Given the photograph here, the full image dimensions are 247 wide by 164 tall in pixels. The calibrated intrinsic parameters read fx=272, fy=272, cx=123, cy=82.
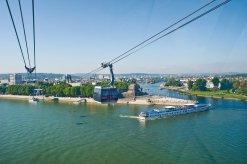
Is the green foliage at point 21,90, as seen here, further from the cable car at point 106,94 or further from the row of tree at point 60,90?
the cable car at point 106,94

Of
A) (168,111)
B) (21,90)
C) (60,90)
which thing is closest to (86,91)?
(60,90)

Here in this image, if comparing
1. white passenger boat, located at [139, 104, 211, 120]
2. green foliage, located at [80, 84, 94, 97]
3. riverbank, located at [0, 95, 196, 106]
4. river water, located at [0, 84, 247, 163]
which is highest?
green foliage, located at [80, 84, 94, 97]

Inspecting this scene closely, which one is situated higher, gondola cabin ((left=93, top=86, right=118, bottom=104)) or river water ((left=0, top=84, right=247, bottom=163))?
gondola cabin ((left=93, top=86, right=118, bottom=104))

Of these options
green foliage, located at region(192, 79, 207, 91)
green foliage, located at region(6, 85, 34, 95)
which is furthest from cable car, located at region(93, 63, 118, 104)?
green foliage, located at region(192, 79, 207, 91)

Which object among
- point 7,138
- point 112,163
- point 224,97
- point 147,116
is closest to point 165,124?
point 147,116

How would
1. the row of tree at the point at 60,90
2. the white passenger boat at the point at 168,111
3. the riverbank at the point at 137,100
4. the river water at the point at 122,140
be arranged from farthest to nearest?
the row of tree at the point at 60,90
the riverbank at the point at 137,100
the white passenger boat at the point at 168,111
the river water at the point at 122,140

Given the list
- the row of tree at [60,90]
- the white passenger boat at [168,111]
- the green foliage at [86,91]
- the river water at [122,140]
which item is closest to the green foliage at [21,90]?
the row of tree at [60,90]

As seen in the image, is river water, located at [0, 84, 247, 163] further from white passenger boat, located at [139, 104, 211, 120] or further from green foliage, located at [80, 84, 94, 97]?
green foliage, located at [80, 84, 94, 97]
